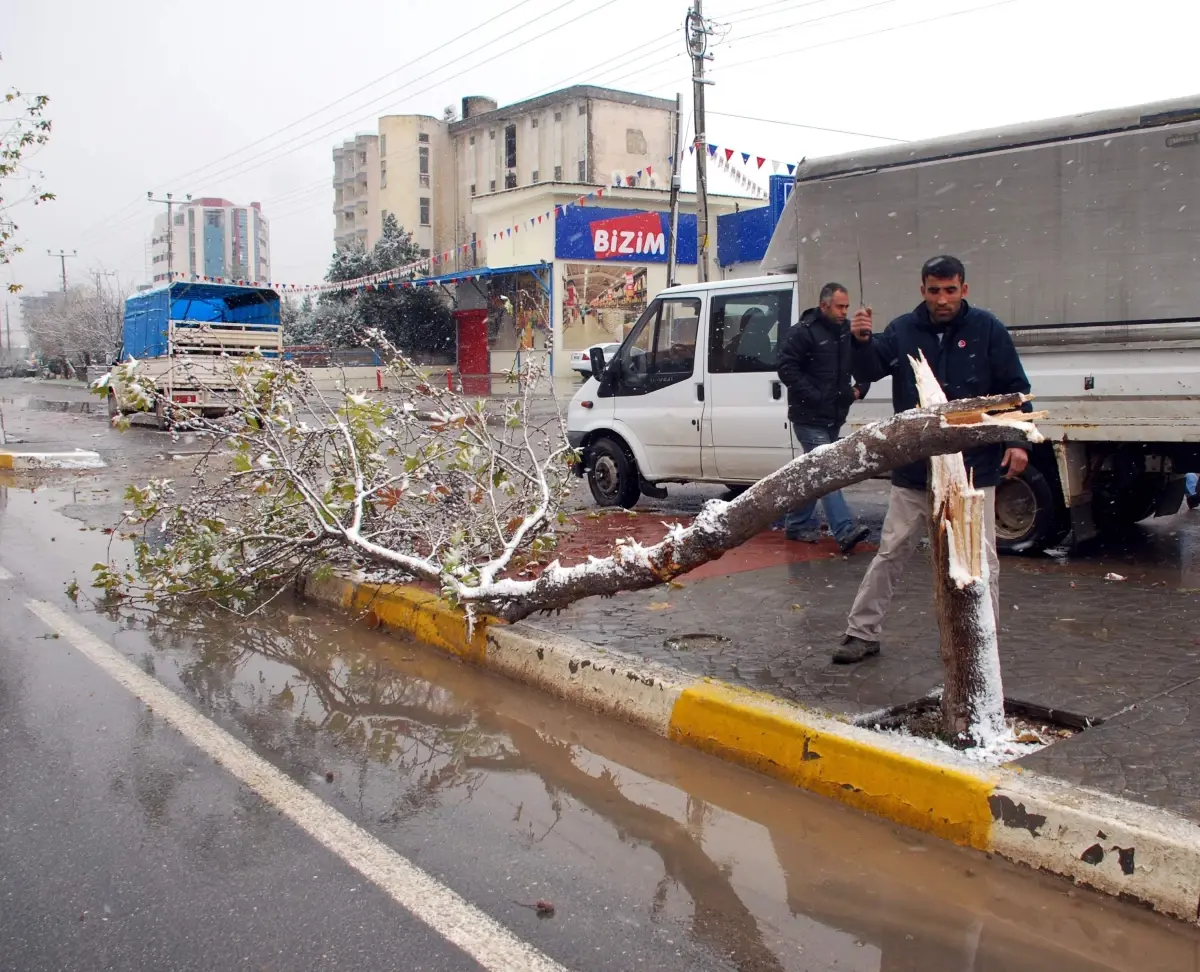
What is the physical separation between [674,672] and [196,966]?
246 cm

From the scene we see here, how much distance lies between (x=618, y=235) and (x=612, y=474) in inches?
1000

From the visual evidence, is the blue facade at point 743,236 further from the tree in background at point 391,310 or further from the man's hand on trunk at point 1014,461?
the man's hand on trunk at point 1014,461

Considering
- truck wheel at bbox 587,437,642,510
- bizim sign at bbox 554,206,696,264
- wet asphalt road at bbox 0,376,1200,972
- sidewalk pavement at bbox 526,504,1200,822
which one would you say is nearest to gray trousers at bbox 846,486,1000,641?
sidewalk pavement at bbox 526,504,1200,822

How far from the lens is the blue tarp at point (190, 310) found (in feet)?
78.2

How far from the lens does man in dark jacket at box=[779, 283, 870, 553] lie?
737cm

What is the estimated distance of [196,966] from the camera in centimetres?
285

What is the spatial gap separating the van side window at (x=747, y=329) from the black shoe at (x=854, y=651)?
3.90 meters

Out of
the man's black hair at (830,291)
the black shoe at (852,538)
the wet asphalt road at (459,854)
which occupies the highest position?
the man's black hair at (830,291)

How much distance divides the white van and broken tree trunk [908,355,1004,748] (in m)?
3.94

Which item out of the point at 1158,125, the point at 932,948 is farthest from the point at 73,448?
the point at 932,948

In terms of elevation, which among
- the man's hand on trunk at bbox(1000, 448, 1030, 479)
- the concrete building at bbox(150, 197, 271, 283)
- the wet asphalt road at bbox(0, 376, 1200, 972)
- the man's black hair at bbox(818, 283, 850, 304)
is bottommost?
the wet asphalt road at bbox(0, 376, 1200, 972)

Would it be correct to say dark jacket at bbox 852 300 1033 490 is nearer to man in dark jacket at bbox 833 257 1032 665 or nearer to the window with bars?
man in dark jacket at bbox 833 257 1032 665

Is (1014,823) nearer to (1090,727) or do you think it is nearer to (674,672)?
(1090,727)

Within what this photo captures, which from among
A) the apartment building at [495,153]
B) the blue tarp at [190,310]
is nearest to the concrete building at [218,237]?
the apartment building at [495,153]
